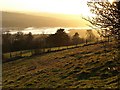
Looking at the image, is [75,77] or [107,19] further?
[75,77]

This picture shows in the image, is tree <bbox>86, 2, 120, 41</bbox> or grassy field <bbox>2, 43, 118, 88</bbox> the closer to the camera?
tree <bbox>86, 2, 120, 41</bbox>

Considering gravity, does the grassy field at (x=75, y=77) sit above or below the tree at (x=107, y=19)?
below

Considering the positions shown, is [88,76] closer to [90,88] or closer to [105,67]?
[105,67]

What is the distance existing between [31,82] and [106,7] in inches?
817

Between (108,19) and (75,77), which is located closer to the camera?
(108,19)

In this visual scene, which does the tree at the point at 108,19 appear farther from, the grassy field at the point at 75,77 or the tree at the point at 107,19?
the grassy field at the point at 75,77

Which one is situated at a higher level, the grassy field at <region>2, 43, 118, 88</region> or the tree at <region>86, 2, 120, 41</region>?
the tree at <region>86, 2, 120, 41</region>

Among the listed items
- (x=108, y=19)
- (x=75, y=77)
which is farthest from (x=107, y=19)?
(x=75, y=77)

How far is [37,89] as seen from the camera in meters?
30.3

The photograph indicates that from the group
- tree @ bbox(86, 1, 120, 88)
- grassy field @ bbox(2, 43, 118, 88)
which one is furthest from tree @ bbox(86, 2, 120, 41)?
grassy field @ bbox(2, 43, 118, 88)

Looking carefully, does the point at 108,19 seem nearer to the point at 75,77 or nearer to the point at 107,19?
the point at 107,19

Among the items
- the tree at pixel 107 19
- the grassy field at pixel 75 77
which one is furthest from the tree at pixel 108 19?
the grassy field at pixel 75 77

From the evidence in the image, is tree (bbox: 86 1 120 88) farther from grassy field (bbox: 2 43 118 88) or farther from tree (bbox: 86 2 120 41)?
grassy field (bbox: 2 43 118 88)

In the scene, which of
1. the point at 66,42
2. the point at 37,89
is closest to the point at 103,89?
the point at 37,89
